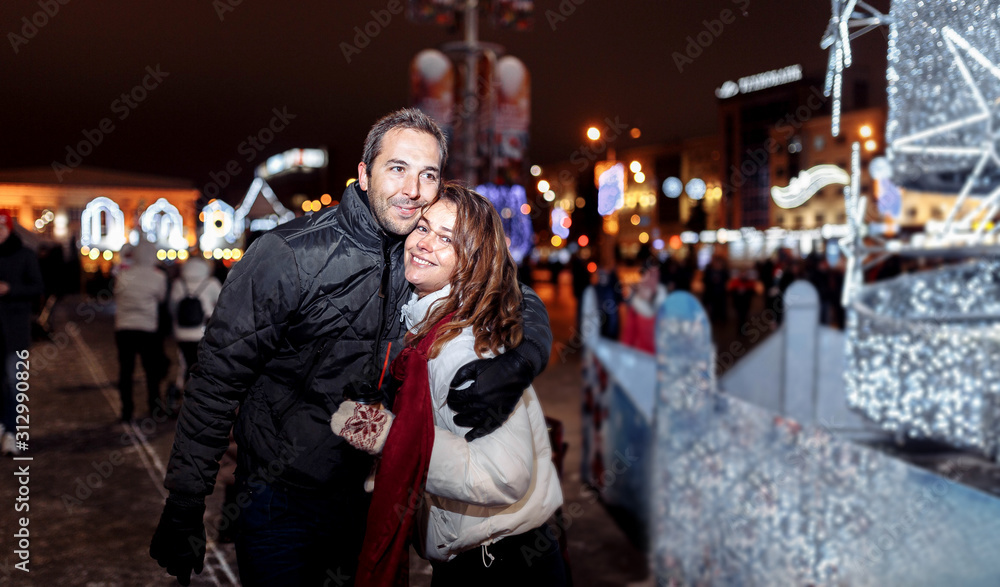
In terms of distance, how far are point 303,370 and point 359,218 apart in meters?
0.49

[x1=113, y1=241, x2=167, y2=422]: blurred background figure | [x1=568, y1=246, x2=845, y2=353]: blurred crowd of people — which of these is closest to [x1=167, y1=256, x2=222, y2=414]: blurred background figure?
[x1=113, y1=241, x2=167, y2=422]: blurred background figure

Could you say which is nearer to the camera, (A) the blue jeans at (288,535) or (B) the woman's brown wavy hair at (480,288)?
(B) the woman's brown wavy hair at (480,288)

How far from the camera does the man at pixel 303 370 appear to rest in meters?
2.04

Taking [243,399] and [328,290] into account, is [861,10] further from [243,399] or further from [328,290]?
[243,399]

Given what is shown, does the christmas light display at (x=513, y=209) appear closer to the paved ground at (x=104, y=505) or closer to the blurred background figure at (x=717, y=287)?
the blurred background figure at (x=717, y=287)

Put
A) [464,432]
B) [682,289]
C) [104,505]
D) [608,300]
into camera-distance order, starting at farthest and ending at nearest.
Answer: [682,289]
[608,300]
[104,505]
[464,432]

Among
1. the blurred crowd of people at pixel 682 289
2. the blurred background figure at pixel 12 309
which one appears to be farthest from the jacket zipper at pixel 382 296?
the blurred crowd of people at pixel 682 289

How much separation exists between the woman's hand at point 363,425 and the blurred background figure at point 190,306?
5.56m

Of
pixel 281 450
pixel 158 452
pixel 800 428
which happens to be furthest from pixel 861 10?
pixel 158 452

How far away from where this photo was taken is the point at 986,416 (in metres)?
3.93

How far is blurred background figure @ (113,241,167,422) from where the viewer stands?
7137mm

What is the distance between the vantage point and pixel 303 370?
2156mm

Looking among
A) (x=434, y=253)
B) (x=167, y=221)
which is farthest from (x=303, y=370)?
(x=167, y=221)

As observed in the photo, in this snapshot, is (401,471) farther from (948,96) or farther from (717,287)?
(717,287)
